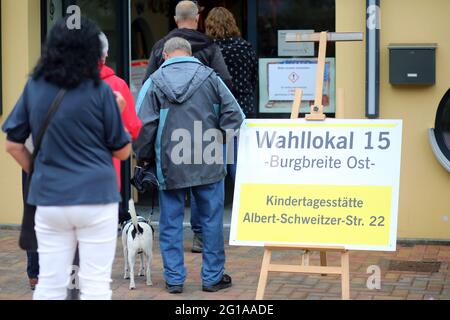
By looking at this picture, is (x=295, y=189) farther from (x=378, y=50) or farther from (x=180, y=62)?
(x=378, y=50)

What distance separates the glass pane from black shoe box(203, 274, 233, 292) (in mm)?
3301

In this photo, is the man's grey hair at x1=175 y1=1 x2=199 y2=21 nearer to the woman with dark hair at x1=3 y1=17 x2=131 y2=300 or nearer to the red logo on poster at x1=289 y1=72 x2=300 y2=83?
the red logo on poster at x1=289 y1=72 x2=300 y2=83

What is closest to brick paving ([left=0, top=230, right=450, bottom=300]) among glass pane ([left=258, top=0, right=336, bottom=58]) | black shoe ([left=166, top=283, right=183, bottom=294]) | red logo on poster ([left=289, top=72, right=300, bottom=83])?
black shoe ([left=166, top=283, right=183, bottom=294])

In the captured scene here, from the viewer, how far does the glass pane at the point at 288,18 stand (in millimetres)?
9312

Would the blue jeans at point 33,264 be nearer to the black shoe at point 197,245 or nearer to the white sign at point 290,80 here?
the black shoe at point 197,245

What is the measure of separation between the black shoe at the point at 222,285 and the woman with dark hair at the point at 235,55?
70.4 inches

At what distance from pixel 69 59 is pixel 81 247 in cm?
97

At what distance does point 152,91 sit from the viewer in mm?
6609

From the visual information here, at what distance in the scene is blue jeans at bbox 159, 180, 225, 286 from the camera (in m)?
6.68

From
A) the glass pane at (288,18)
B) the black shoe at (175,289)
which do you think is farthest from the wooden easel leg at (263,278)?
the glass pane at (288,18)

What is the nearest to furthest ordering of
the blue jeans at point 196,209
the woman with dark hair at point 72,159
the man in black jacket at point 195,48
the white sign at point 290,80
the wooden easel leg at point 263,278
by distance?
the woman with dark hair at point 72,159
the wooden easel leg at point 263,278
the man in black jacket at point 195,48
the blue jeans at point 196,209
the white sign at point 290,80

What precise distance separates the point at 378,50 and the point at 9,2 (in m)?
3.75

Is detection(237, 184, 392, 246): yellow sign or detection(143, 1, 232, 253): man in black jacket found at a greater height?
detection(143, 1, 232, 253): man in black jacket

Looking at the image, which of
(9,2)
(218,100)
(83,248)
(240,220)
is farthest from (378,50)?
(83,248)
